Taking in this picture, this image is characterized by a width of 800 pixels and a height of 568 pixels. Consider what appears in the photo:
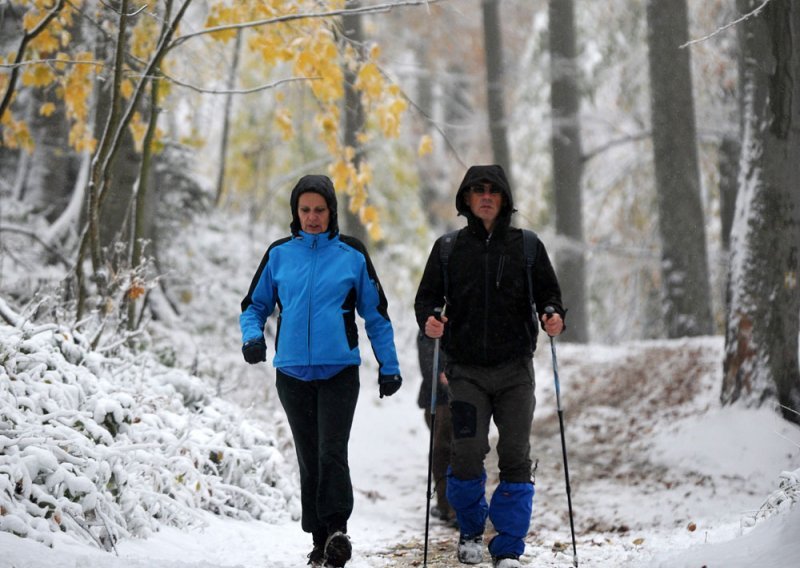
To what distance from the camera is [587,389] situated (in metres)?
11.8

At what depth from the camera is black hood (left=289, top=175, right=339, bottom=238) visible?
187 inches

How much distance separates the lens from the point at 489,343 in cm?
488

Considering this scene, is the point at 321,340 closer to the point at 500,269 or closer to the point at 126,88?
the point at 500,269

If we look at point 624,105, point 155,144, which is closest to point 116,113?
point 155,144

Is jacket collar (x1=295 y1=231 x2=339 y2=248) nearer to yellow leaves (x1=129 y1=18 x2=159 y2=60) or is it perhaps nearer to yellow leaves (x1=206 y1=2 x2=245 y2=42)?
yellow leaves (x1=206 y1=2 x2=245 y2=42)

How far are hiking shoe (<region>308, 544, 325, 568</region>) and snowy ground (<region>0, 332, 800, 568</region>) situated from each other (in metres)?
0.21

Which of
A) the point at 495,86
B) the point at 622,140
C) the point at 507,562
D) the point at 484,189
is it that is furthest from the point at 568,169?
the point at 507,562

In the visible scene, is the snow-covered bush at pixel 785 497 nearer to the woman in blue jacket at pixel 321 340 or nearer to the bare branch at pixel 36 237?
the woman in blue jacket at pixel 321 340

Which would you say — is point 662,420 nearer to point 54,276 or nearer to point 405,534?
point 405,534

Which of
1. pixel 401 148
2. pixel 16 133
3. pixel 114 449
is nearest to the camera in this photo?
pixel 114 449

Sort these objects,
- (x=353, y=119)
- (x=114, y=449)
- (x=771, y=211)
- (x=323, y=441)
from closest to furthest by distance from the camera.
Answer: (x=323, y=441) < (x=114, y=449) < (x=771, y=211) < (x=353, y=119)

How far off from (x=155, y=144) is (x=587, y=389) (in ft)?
21.5

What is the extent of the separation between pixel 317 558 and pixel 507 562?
3.35 feet

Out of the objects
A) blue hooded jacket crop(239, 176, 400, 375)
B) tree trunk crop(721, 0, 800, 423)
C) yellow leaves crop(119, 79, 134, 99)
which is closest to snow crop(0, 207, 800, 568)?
tree trunk crop(721, 0, 800, 423)
